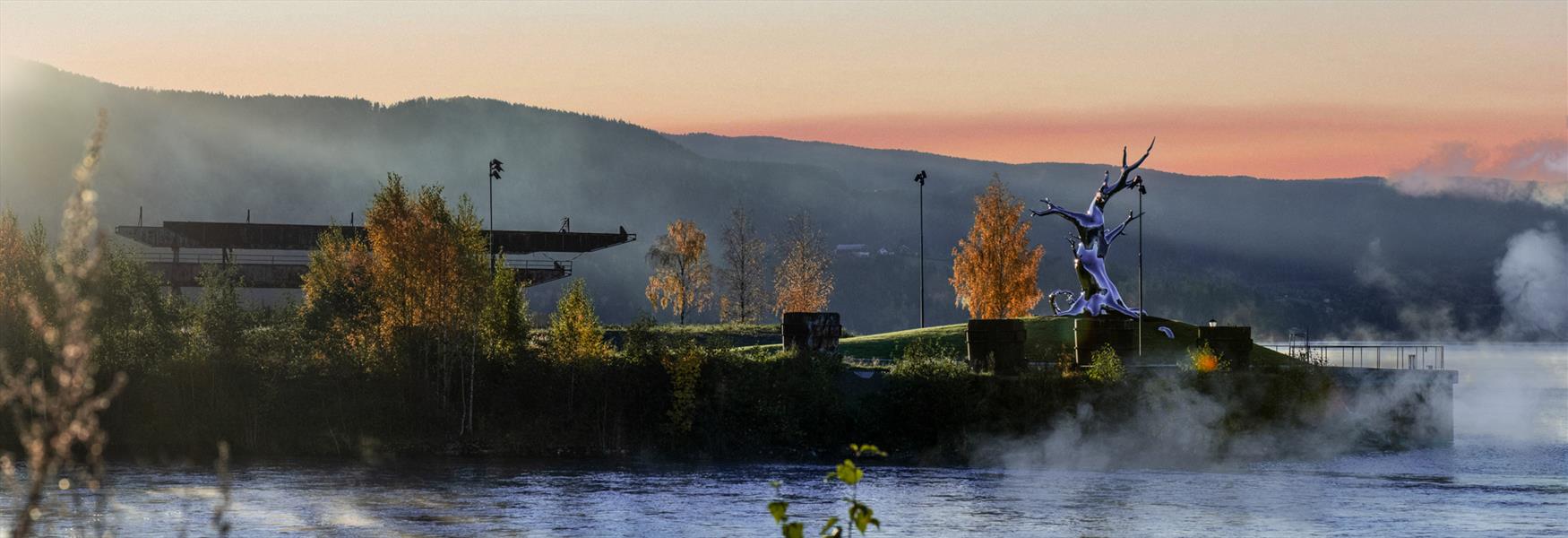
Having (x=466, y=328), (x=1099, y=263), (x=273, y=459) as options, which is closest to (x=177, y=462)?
(x=273, y=459)

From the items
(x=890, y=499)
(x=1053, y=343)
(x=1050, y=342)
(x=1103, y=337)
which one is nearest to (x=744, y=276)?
(x=1050, y=342)

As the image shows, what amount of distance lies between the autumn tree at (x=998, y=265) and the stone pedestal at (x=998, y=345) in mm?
28103

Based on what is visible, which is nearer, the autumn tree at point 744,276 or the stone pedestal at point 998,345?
the stone pedestal at point 998,345

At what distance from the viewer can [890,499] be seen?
180 feet

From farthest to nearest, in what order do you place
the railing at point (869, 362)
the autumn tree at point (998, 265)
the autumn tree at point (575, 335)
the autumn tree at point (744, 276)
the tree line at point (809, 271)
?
the autumn tree at point (744, 276)
the tree line at point (809, 271)
the autumn tree at point (998, 265)
the railing at point (869, 362)
the autumn tree at point (575, 335)

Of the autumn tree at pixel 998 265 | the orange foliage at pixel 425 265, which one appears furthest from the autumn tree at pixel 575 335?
the autumn tree at pixel 998 265

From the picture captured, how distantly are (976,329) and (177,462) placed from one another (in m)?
35.7

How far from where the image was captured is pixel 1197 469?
67438 millimetres

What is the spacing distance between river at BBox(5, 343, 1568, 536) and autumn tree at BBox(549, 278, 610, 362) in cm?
884

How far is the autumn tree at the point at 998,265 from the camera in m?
106

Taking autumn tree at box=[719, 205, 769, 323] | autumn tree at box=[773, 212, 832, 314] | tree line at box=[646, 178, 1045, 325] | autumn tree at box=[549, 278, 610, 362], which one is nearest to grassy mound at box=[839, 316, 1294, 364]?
tree line at box=[646, 178, 1045, 325]

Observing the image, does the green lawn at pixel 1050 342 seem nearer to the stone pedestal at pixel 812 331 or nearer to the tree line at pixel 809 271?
the stone pedestal at pixel 812 331

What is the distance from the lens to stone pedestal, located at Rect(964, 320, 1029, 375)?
76.3 m

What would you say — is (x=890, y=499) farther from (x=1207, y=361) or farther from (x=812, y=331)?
(x=1207, y=361)
